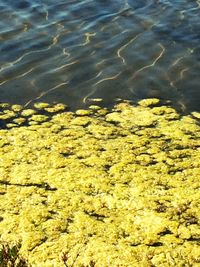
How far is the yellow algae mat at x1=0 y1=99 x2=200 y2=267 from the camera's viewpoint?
5730 millimetres

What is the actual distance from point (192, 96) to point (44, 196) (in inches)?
160

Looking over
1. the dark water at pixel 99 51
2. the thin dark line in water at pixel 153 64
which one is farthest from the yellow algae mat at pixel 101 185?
the thin dark line in water at pixel 153 64

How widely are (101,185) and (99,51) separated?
4.97 m

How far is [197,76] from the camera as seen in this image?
976 centimetres

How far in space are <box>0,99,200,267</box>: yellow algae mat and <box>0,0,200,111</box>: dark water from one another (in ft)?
1.97

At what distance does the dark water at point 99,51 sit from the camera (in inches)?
370

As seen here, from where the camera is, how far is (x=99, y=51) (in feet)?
35.9

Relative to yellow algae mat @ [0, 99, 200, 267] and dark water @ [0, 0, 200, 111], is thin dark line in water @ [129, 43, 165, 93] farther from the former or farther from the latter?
yellow algae mat @ [0, 99, 200, 267]

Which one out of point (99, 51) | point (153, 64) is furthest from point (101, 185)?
point (99, 51)

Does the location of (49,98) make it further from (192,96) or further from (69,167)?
(192,96)

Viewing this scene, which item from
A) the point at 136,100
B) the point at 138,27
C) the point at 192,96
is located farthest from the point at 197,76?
the point at 138,27

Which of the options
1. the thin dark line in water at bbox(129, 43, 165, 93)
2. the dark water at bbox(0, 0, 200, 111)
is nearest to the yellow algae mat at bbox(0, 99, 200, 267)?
the dark water at bbox(0, 0, 200, 111)

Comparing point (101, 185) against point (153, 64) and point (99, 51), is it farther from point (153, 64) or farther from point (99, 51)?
point (99, 51)

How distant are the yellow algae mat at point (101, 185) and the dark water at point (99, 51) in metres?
0.60
